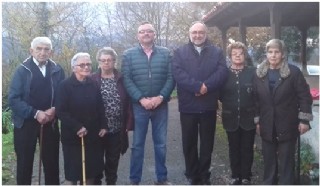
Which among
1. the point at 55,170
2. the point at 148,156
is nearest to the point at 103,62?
the point at 55,170

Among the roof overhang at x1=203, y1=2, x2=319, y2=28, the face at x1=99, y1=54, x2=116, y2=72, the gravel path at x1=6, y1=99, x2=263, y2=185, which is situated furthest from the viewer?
the roof overhang at x1=203, y1=2, x2=319, y2=28

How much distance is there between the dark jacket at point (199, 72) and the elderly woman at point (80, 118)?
0.94m

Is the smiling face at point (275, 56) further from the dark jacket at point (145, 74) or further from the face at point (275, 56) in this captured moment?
the dark jacket at point (145, 74)

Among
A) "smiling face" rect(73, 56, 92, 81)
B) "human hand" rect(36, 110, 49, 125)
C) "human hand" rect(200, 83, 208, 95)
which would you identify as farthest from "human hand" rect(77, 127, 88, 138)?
"human hand" rect(200, 83, 208, 95)

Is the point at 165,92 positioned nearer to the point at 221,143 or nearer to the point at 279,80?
the point at 279,80

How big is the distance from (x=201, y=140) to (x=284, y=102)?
1.07 metres

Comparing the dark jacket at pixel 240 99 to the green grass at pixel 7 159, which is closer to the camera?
the dark jacket at pixel 240 99

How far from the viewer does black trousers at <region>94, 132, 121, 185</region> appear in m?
4.55

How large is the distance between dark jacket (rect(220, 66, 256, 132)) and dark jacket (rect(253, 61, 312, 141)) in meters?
0.21

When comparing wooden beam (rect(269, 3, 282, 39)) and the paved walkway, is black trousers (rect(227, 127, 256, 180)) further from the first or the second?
wooden beam (rect(269, 3, 282, 39))

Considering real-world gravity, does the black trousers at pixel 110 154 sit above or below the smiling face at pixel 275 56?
below

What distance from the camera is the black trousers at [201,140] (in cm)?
465

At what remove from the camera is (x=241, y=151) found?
467 centimetres

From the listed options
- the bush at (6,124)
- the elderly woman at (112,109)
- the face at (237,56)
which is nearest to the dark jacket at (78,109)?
the elderly woman at (112,109)
